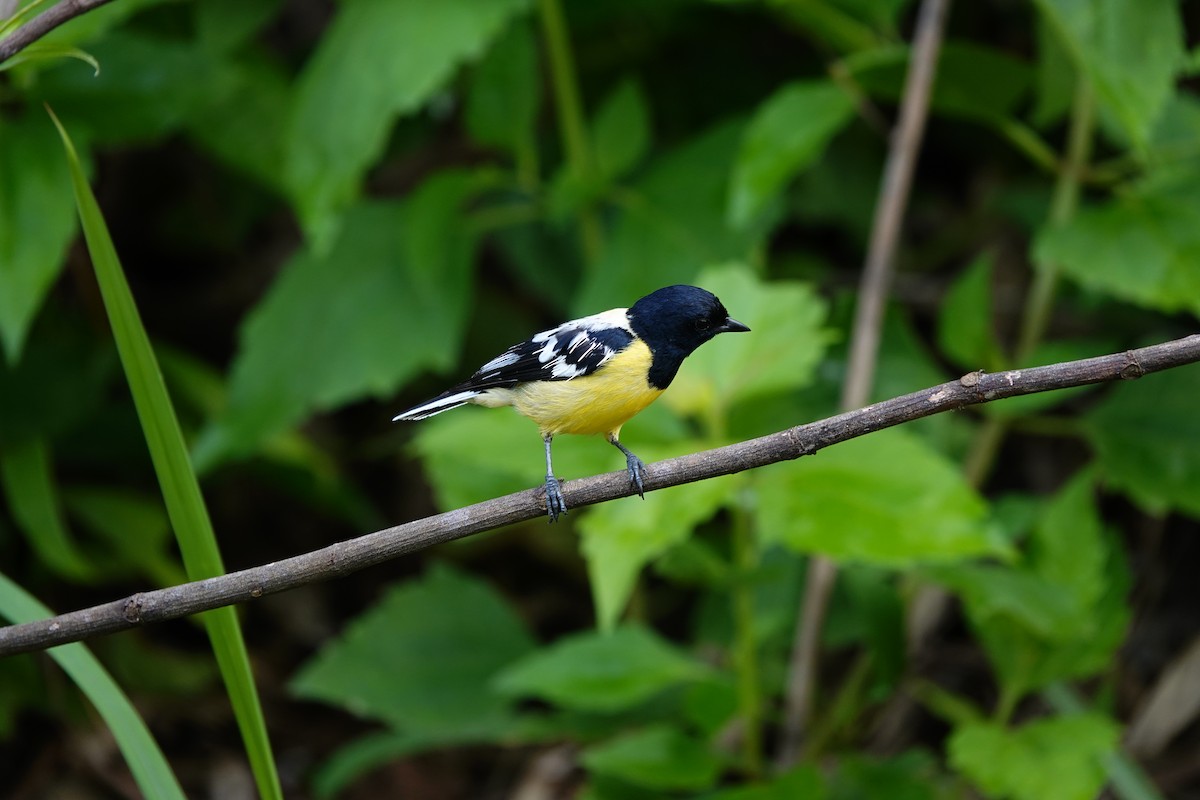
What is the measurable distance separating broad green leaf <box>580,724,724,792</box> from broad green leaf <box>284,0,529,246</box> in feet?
5.47

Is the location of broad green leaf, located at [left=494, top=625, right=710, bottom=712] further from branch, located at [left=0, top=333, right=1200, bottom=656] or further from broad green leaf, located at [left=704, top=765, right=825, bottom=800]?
branch, located at [left=0, top=333, right=1200, bottom=656]

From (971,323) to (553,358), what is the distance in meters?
1.72

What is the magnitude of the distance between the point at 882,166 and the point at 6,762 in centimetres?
419

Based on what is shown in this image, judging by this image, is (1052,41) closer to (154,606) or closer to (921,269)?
(921,269)

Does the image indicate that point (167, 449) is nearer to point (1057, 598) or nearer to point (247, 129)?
point (1057, 598)

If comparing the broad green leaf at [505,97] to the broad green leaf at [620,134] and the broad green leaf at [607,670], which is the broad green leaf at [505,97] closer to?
the broad green leaf at [620,134]

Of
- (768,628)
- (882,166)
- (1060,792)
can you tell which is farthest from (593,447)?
(882,166)

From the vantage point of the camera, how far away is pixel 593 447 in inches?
124

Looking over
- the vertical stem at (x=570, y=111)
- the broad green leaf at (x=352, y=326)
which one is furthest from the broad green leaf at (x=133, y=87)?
the vertical stem at (x=570, y=111)

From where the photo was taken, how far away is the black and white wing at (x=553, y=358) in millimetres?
2381

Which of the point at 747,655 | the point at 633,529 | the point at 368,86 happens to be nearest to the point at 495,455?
the point at 633,529

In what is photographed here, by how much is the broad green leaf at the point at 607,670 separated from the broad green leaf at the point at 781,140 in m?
1.22

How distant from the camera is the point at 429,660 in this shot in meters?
4.24

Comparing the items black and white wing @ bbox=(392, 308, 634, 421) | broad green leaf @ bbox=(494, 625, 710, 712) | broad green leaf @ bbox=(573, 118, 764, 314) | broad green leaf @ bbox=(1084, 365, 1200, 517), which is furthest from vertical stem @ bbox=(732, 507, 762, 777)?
broad green leaf @ bbox=(1084, 365, 1200, 517)
